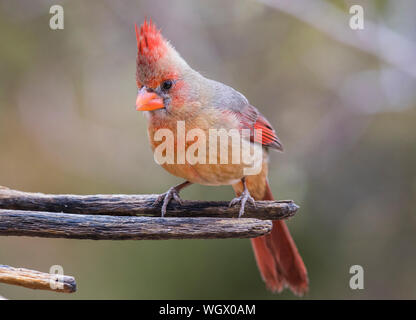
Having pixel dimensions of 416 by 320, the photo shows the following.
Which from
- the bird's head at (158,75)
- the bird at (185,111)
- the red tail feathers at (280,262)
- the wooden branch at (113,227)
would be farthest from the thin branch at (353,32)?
the wooden branch at (113,227)

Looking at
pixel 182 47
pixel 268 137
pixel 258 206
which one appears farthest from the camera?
pixel 182 47

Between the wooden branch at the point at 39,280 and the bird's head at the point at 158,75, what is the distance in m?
1.01

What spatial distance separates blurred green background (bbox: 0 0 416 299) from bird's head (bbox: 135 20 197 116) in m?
1.58

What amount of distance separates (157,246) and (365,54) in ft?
10.3

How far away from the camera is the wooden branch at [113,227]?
2551 millimetres

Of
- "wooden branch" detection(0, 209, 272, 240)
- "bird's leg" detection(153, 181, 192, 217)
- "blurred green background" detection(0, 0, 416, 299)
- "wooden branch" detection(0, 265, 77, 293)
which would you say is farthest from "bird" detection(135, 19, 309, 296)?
"blurred green background" detection(0, 0, 416, 299)

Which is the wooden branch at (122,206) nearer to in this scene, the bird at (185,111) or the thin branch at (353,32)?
the bird at (185,111)

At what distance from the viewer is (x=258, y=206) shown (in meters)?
2.97

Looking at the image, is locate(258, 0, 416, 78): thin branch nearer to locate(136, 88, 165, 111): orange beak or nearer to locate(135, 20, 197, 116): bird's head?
locate(135, 20, 197, 116): bird's head

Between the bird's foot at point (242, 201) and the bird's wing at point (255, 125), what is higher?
the bird's wing at point (255, 125)

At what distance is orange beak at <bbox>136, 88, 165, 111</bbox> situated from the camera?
3000 mm
